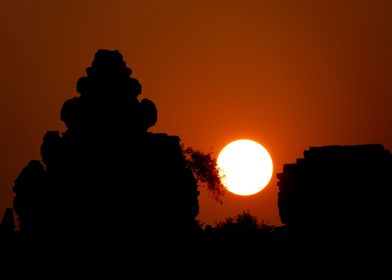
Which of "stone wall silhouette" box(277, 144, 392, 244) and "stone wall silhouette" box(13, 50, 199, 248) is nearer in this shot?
"stone wall silhouette" box(13, 50, 199, 248)

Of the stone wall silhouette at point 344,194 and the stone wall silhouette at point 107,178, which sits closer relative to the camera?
the stone wall silhouette at point 107,178

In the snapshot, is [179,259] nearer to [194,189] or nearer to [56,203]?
[194,189]

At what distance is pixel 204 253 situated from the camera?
74.2 ft

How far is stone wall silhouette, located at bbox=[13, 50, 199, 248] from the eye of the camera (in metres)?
19.4

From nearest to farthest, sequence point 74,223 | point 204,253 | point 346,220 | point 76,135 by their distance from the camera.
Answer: point 74,223
point 76,135
point 204,253
point 346,220

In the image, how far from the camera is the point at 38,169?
2059 cm

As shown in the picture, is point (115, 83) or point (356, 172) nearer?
point (115, 83)

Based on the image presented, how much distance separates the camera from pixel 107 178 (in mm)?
19672

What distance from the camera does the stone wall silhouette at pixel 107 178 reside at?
1938 centimetres

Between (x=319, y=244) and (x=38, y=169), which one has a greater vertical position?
(x=38, y=169)

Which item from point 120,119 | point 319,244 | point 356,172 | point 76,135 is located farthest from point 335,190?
point 76,135

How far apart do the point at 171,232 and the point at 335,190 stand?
9959mm

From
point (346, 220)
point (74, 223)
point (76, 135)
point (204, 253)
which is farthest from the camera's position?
point (346, 220)

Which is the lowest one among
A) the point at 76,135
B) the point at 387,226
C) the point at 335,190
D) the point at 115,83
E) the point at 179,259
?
the point at 179,259
